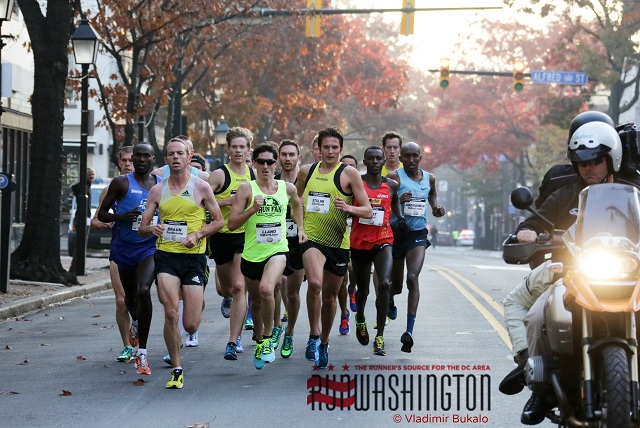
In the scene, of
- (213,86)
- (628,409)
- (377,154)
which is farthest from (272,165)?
(213,86)

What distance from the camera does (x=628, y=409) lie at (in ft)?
20.1

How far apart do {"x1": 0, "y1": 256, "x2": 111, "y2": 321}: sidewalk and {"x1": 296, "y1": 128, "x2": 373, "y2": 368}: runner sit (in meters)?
6.83

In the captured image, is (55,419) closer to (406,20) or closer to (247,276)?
(247,276)

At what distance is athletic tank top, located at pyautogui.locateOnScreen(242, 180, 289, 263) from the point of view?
39.4 ft

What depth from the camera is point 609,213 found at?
667 centimetres

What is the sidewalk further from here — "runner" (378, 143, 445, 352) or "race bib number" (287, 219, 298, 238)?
"runner" (378, 143, 445, 352)

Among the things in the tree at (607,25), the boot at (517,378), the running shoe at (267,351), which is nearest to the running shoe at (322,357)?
the running shoe at (267,351)

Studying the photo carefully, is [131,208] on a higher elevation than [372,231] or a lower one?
higher

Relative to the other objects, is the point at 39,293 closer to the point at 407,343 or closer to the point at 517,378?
the point at 407,343

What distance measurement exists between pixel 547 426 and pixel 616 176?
79.0 inches

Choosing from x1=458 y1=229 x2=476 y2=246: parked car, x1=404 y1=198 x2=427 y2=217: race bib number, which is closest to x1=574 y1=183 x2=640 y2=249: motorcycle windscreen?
x1=404 y1=198 x2=427 y2=217: race bib number

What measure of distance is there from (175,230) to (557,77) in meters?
28.2

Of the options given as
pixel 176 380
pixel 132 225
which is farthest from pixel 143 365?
pixel 132 225

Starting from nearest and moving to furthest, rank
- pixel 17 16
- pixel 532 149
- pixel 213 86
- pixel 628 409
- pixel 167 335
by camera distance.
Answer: pixel 628 409, pixel 167 335, pixel 17 16, pixel 213 86, pixel 532 149
